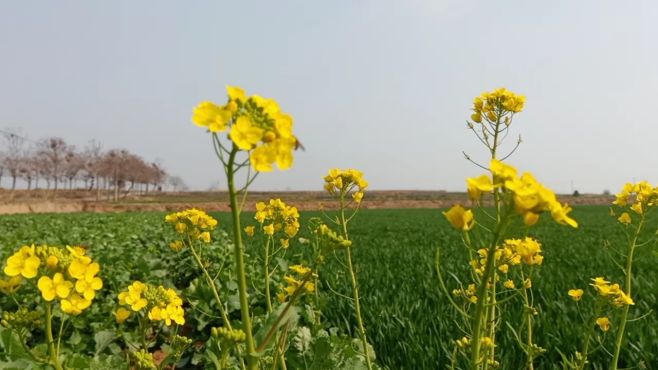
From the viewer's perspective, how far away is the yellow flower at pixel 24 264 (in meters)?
1.15

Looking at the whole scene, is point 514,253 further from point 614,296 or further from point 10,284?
point 10,284

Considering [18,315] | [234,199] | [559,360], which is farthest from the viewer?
[559,360]

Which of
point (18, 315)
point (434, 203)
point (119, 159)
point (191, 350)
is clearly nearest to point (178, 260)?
point (191, 350)

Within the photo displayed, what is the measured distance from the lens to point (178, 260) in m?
6.39

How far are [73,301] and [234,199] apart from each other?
0.59m

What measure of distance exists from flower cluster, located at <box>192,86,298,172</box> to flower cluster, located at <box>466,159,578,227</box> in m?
0.45

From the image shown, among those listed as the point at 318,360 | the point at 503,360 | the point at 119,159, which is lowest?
the point at 503,360

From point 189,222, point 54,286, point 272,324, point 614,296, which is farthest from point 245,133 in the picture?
point 614,296

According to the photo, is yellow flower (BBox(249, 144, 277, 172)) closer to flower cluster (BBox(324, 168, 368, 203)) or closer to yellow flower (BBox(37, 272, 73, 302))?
yellow flower (BBox(37, 272, 73, 302))

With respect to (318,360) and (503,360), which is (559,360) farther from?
(318,360)

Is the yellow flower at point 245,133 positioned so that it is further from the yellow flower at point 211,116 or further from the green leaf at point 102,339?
the green leaf at point 102,339

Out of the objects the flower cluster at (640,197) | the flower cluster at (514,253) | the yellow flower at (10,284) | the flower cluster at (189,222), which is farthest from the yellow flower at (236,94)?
the flower cluster at (640,197)

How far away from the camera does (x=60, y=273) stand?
1.17 m

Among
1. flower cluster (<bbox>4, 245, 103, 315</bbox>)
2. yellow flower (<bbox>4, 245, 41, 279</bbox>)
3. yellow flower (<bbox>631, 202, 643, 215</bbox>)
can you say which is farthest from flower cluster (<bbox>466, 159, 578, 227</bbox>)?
yellow flower (<bbox>631, 202, 643, 215</bbox>)
